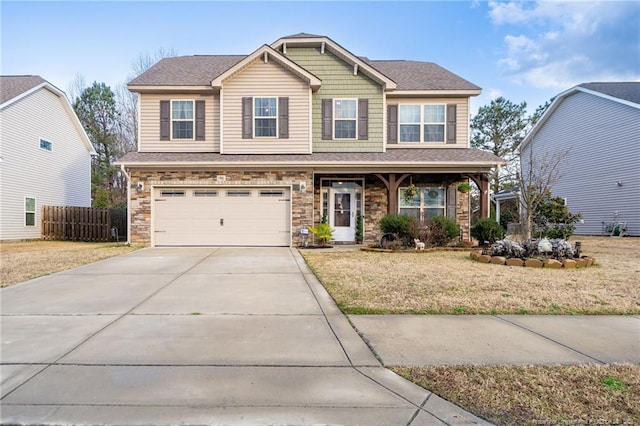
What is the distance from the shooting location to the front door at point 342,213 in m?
13.7

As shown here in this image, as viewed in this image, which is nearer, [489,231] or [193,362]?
[193,362]

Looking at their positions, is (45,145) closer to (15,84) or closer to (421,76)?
(15,84)

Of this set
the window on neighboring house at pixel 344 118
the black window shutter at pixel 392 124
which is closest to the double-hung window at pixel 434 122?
the black window shutter at pixel 392 124

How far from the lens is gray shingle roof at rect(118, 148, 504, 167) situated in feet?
39.5

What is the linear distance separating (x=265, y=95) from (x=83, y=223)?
419 inches

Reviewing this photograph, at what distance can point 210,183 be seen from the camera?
12406mm

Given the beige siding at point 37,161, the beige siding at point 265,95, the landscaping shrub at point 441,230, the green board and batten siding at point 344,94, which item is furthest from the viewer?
the beige siding at point 37,161

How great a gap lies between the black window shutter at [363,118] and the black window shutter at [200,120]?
229 inches

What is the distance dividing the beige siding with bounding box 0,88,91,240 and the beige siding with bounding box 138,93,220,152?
274 inches

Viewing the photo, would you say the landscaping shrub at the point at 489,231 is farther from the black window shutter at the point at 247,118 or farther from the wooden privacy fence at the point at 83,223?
the wooden privacy fence at the point at 83,223

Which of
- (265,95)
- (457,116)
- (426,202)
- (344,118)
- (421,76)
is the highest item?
(421,76)

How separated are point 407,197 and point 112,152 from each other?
80.5ft

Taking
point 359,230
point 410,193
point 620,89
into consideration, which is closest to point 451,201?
point 410,193

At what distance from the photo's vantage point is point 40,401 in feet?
8.13
